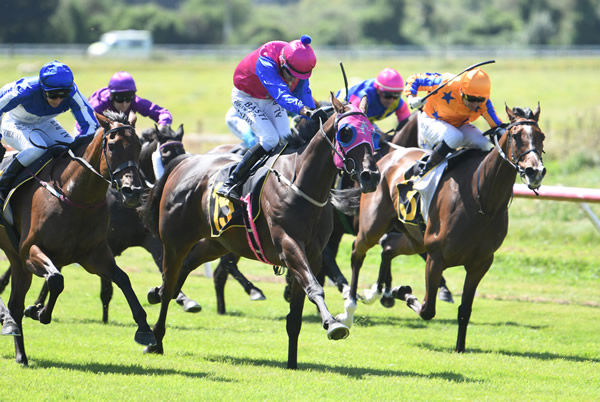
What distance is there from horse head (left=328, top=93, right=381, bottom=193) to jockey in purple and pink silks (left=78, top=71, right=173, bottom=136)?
3.31m

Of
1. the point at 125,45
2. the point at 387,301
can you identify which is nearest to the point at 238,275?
the point at 387,301

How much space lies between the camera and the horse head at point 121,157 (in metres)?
6.37

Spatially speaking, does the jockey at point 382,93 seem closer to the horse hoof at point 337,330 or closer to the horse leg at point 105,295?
the horse leg at point 105,295

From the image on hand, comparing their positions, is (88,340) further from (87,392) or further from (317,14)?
(317,14)

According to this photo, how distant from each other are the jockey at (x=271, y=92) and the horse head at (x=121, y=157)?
952 mm

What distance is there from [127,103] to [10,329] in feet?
11.6

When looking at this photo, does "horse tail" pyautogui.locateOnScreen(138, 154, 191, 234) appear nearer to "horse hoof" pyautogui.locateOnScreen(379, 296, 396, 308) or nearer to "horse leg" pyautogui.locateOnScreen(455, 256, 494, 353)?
"horse hoof" pyautogui.locateOnScreen(379, 296, 396, 308)

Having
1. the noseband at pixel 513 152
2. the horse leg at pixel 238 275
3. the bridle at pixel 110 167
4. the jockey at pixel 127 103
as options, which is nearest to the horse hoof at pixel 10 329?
the bridle at pixel 110 167

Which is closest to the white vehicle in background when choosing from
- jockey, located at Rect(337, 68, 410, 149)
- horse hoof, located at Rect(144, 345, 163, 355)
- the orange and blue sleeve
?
jockey, located at Rect(337, 68, 410, 149)

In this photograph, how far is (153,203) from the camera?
8234mm

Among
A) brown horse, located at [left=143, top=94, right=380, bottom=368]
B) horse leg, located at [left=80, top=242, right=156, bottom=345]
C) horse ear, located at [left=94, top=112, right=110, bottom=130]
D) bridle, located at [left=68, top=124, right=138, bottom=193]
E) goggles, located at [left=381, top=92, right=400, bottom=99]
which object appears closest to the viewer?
brown horse, located at [left=143, top=94, right=380, bottom=368]

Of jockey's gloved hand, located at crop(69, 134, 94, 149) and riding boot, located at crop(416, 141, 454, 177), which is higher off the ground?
jockey's gloved hand, located at crop(69, 134, 94, 149)

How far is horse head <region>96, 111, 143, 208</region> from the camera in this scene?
6.37 meters

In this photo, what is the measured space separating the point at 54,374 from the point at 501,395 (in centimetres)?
326
